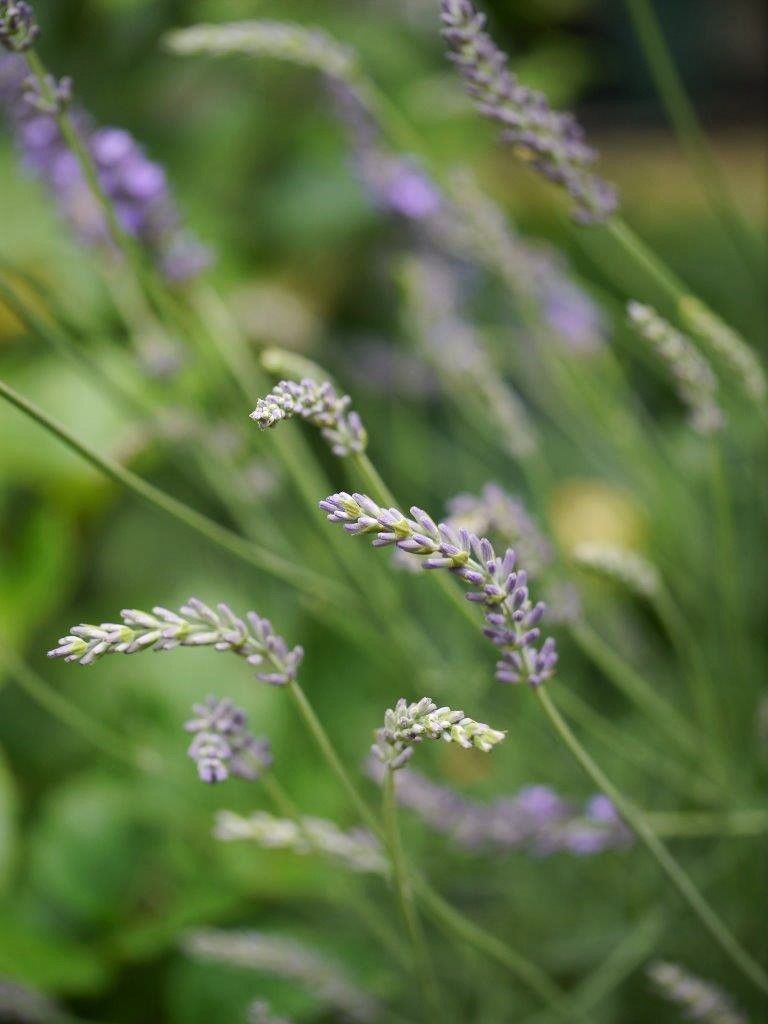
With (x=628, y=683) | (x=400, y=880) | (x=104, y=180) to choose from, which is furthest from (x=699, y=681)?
(x=104, y=180)

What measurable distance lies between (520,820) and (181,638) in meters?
0.31

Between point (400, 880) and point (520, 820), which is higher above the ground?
point (400, 880)

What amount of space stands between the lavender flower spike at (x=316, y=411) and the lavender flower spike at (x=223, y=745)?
11 centimetres

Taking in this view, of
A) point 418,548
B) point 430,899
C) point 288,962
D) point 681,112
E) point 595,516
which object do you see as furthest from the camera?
point 595,516

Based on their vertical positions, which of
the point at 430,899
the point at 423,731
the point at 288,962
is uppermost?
the point at 423,731

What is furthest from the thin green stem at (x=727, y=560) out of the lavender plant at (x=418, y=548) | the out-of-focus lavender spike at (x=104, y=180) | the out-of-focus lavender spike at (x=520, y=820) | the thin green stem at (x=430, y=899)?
the out-of-focus lavender spike at (x=104, y=180)

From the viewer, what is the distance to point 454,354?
29.2 inches

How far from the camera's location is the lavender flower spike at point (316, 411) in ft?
1.09

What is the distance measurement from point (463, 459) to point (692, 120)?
19.8 inches

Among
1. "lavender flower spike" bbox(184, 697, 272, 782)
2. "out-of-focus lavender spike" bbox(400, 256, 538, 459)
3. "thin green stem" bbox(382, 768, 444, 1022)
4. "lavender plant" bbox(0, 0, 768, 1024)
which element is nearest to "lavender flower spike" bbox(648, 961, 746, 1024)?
"lavender plant" bbox(0, 0, 768, 1024)

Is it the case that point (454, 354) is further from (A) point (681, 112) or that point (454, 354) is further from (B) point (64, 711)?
(B) point (64, 711)

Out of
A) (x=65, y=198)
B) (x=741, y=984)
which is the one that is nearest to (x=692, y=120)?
(x=65, y=198)

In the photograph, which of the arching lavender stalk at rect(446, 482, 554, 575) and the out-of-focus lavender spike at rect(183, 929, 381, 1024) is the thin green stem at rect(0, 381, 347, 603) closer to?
the arching lavender stalk at rect(446, 482, 554, 575)

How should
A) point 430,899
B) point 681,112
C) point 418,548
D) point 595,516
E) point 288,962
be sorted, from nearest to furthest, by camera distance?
point 418,548 → point 430,899 → point 288,962 → point 681,112 → point 595,516
